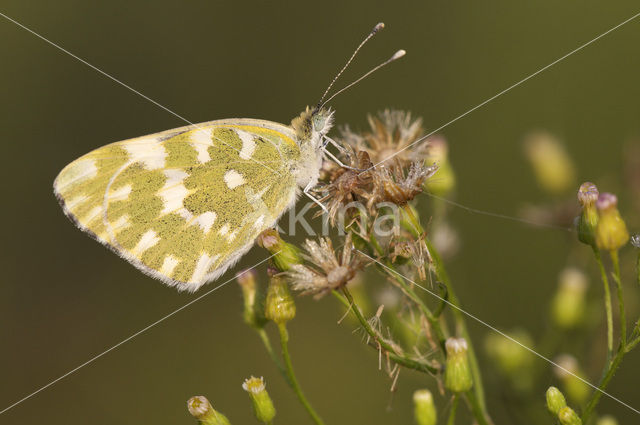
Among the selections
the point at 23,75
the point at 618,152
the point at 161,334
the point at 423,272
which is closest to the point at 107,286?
the point at 161,334

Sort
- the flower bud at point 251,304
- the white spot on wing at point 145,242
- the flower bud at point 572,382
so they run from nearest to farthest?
the flower bud at point 572,382, the flower bud at point 251,304, the white spot on wing at point 145,242

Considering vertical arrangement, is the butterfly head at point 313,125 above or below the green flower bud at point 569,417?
above

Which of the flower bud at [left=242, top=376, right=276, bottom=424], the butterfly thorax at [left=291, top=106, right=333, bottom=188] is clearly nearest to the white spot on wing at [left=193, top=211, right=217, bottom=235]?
the butterfly thorax at [left=291, top=106, right=333, bottom=188]

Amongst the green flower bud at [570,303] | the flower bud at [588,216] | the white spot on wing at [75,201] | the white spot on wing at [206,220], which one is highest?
the white spot on wing at [75,201]

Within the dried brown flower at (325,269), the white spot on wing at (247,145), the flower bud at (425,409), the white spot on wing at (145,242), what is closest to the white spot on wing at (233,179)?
the white spot on wing at (247,145)

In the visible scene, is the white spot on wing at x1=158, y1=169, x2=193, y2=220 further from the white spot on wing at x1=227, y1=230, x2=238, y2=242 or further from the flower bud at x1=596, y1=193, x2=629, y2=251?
the flower bud at x1=596, y1=193, x2=629, y2=251

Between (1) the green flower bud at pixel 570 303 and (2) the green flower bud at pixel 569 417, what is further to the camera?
(1) the green flower bud at pixel 570 303

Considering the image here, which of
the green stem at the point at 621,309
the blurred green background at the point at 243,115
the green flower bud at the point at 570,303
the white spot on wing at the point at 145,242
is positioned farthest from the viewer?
the blurred green background at the point at 243,115

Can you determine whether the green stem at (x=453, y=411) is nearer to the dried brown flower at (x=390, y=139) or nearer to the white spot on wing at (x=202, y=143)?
the dried brown flower at (x=390, y=139)
